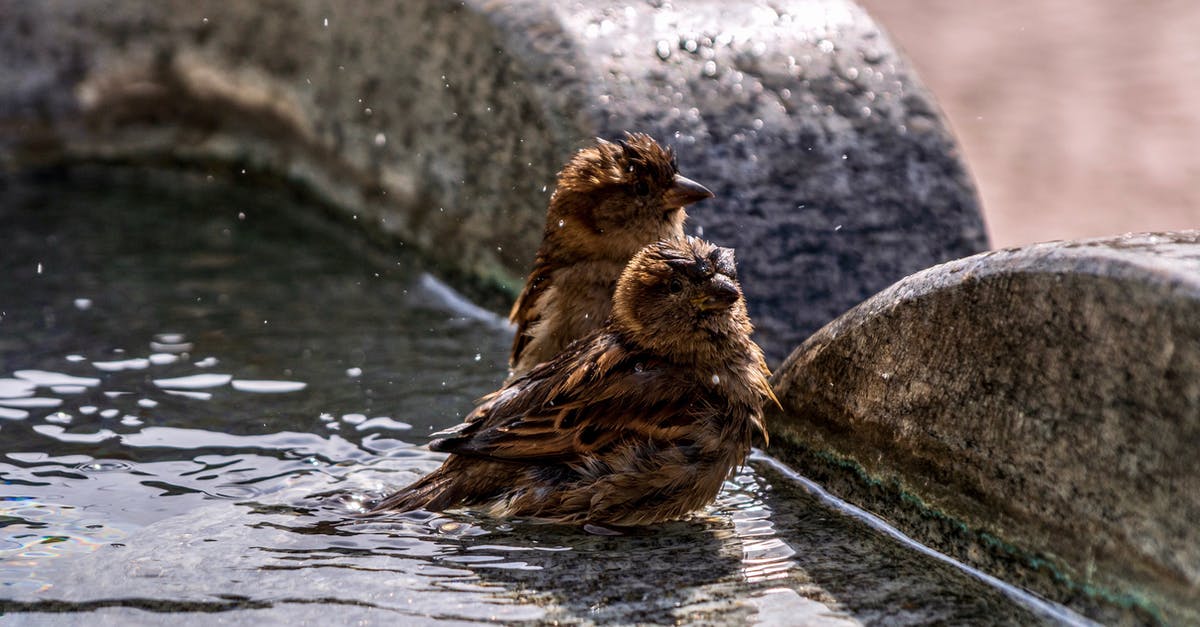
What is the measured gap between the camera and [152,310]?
5684 millimetres

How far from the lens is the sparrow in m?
4.73

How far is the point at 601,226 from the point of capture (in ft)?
15.8

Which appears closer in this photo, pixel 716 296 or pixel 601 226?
pixel 716 296

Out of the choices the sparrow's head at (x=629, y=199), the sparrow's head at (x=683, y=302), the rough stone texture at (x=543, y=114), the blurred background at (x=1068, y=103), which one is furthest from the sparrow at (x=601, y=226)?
the blurred background at (x=1068, y=103)

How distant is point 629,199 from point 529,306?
506mm

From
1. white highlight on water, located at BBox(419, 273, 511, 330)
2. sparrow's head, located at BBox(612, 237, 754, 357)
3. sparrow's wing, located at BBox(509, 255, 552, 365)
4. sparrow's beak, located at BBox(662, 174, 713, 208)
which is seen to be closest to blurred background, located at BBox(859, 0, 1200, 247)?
white highlight on water, located at BBox(419, 273, 511, 330)

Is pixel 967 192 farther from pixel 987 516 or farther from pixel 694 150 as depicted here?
pixel 987 516

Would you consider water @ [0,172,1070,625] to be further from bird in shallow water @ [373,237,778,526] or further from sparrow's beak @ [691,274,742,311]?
sparrow's beak @ [691,274,742,311]

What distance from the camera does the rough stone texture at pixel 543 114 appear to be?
545cm

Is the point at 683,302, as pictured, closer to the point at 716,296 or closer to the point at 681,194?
the point at 716,296

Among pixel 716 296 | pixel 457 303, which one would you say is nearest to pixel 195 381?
pixel 457 303

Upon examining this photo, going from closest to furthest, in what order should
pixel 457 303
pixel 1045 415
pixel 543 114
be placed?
1. pixel 1045 415
2. pixel 543 114
3. pixel 457 303

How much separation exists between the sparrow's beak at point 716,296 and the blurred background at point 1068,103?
4676 mm

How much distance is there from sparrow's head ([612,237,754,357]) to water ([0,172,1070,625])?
1.60ft
